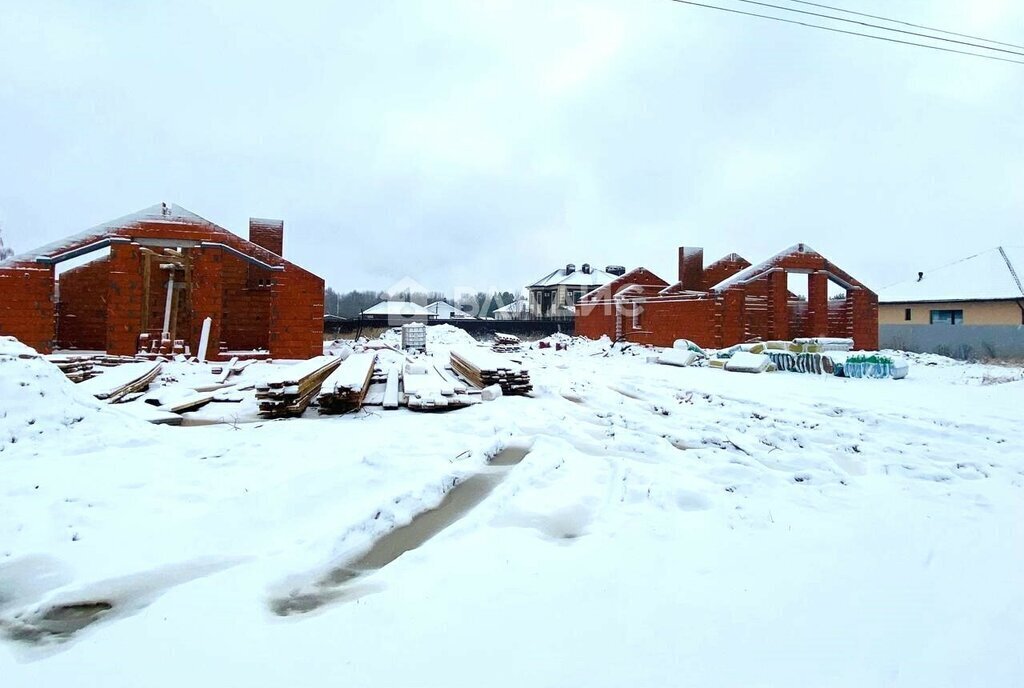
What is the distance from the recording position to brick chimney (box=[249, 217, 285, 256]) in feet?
56.7

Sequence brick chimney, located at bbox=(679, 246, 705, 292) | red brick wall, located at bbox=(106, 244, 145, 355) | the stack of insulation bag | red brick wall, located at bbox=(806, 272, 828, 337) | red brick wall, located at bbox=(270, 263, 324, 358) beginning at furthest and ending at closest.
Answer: brick chimney, located at bbox=(679, 246, 705, 292), red brick wall, located at bbox=(806, 272, 828, 337), red brick wall, located at bbox=(270, 263, 324, 358), the stack of insulation bag, red brick wall, located at bbox=(106, 244, 145, 355)

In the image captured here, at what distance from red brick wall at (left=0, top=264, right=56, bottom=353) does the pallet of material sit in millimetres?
4570

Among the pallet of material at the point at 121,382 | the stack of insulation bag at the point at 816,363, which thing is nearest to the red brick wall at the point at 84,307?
the pallet of material at the point at 121,382

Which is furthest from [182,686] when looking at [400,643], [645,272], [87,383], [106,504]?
[645,272]

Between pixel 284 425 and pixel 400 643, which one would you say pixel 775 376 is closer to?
pixel 284 425

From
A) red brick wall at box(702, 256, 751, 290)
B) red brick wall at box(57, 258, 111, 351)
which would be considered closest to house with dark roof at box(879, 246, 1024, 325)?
red brick wall at box(702, 256, 751, 290)

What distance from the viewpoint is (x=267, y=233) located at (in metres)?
17.4

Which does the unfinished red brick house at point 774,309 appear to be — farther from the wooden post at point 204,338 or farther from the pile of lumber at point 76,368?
the pile of lumber at point 76,368

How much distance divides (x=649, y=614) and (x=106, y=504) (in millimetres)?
3959

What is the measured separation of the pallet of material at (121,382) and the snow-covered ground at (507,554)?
4.85 feet

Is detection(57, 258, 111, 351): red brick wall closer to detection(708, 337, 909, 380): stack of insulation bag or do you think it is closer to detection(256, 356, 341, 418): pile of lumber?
detection(256, 356, 341, 418): pile of lumber

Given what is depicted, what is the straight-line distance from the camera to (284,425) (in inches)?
272

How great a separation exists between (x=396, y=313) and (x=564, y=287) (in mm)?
16518

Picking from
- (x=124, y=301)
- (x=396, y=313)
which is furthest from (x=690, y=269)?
(x=396, y=313)
